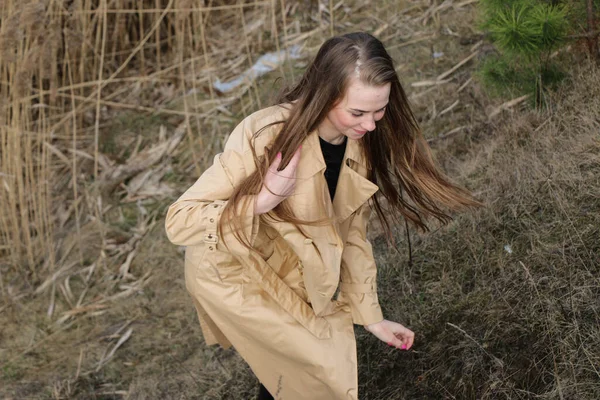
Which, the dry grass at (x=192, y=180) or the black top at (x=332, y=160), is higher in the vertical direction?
the black top at (x=332, y=160)

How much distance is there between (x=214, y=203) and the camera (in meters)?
1.89

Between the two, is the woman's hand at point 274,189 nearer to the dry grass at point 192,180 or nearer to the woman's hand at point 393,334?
the woman's hand at point 393,334

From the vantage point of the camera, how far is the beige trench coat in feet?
6.39

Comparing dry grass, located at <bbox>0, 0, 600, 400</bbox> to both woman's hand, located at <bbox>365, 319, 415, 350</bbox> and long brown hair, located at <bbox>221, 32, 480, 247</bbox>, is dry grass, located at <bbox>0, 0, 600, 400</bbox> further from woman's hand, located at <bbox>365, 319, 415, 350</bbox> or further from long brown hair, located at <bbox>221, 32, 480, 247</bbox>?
long brown hair, located at <bbox>221, 32, 480, 247</bbox>

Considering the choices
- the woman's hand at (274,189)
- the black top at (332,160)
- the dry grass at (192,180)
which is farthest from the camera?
the dry grass at (192,180)

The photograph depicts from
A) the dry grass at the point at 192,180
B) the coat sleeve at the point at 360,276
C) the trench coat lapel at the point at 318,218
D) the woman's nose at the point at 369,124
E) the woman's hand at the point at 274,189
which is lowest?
the dry grass at the point at 192,180

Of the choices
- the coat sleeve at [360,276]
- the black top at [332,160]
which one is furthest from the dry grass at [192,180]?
the black top at [332,160]

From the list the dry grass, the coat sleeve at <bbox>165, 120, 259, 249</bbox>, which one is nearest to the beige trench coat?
the coat sleeve at <bbox>165, 120, 259, 249</bbox>

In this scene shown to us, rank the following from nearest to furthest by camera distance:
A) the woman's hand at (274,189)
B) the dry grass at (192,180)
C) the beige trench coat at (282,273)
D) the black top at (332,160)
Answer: the woman's hand at (274,189), the beige trench coat at (282,273), the black top at (332,160), the dry grass at (192,180)

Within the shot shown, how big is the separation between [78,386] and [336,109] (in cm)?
213

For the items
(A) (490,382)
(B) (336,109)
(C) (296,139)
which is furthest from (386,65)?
(A) (490,382)

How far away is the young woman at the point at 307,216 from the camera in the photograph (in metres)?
1.90

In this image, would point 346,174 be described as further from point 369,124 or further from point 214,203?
point 214,203

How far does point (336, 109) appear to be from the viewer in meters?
1.94
